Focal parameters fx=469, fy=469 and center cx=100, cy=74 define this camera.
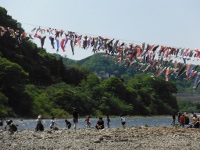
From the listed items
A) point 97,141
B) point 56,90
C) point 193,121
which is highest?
point 56,90

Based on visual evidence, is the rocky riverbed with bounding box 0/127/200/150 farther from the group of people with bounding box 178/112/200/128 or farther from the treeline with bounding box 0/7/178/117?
the treeline with bounding box 0/7/178/117

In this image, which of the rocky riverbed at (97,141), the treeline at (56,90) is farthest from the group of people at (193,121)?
the treeline at (56,90)

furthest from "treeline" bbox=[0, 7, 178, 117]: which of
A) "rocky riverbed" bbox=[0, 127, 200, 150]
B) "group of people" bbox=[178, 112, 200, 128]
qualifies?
"rocky riverbed" bbox=[0, 127, 200, 150]

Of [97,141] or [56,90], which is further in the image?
[56,90]

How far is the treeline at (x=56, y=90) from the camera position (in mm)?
79062

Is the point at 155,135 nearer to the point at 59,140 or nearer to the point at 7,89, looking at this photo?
the point at 59,140

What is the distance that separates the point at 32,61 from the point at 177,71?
7832cm

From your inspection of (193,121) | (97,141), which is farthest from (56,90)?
(97,141)

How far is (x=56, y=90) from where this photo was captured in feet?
326

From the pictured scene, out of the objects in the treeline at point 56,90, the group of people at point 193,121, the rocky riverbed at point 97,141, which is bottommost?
the rocky riverbed at point 97,141

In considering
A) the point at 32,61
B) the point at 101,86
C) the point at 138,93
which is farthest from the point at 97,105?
the point at 138,93

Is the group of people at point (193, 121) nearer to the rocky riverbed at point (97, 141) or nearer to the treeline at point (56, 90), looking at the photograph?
the rocky riverbed at point (97, 141)

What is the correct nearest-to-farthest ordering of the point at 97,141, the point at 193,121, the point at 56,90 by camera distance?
the point at 97,141 → the point at 193,121 → the point at 56,90

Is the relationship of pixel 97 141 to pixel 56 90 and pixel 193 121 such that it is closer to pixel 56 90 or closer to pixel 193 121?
pixel 193 121
